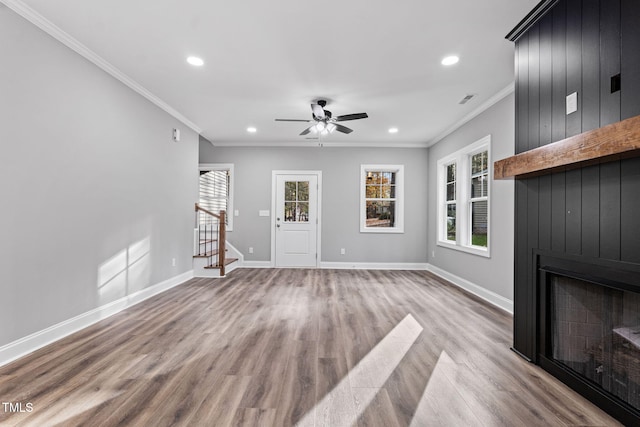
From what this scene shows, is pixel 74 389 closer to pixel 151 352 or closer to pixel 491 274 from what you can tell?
pixel 151 352

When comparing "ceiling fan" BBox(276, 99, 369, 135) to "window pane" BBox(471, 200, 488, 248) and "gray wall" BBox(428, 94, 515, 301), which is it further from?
"window pane" BBox(471, 200, 488, 248)

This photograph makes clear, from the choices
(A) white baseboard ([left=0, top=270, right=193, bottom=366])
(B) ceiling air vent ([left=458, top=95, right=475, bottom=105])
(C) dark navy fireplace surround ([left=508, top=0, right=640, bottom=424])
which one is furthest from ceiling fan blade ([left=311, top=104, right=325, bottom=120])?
(A) white baseboard ([left=0, top=270, right=193, bottom=366])

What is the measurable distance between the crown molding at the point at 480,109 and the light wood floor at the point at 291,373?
269 centimetres

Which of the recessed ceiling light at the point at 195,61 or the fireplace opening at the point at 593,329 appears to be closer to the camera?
the fireplace opening at the point at 593,329

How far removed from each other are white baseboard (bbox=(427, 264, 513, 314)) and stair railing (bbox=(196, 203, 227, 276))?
4094 millimetres

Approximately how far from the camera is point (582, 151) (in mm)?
1699

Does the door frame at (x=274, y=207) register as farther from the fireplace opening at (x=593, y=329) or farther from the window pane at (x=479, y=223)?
the fireplace opening at (x=593, y=329)

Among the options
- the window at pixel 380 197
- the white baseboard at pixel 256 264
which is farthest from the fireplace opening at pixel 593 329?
the white baseboard at pixel 256 264

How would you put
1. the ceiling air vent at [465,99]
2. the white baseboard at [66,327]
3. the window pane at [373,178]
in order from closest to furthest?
1. the white baseboard at [66,327]
2. the ceiling air vent at [465,99]
3. the window pane at [373,178]

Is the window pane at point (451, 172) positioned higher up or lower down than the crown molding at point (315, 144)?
lower down

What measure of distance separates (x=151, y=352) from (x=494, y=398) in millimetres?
2495

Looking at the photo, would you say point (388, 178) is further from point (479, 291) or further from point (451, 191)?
point (479, 291)

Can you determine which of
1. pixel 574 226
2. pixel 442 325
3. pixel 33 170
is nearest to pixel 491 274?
pixel 442 325

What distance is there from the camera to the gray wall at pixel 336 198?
21.2ft
